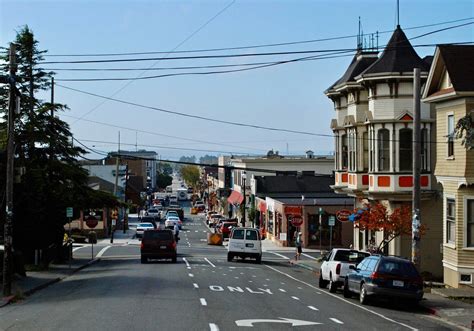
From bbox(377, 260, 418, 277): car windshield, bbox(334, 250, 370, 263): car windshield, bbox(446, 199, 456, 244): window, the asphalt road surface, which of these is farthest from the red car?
bbox(377, 260, 418, 277): car windshield

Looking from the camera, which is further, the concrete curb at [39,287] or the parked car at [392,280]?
the concrete curb at [39,287]

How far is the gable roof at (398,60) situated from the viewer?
37062 millimetres

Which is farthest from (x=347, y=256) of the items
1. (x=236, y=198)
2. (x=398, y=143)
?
(x=236, y=198)

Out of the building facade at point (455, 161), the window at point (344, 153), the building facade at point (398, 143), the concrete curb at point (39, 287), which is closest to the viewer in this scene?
the concrete curb at point (39, 287)

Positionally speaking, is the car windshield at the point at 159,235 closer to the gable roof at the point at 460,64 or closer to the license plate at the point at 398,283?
the gable roof at the point at 460,64

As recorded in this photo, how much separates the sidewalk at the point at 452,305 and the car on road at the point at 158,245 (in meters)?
18.1

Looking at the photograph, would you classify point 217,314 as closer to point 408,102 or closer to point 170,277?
point 170,277

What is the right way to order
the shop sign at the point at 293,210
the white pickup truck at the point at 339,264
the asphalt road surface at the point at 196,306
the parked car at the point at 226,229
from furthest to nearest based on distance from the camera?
the parked car at the point at 226,229 < the shop sign at the point at 293,210 < the white pickup truck at the point at 339,264 < the asphalt road surface at the point at 196,306

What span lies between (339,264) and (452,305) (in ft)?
15.6

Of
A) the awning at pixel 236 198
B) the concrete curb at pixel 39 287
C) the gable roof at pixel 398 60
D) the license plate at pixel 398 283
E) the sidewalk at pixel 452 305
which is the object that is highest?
the gable roof at pixel 398 60

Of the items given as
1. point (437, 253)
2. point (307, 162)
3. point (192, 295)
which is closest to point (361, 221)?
point (437, 253)

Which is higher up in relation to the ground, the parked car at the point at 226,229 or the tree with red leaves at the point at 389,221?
the tree with red leaves at the point at 389,221

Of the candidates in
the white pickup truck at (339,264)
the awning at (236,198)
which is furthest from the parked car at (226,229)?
the white pickup truck at (339,264)

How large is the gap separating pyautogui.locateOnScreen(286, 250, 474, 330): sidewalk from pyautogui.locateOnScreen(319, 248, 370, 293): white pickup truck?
108 inches
